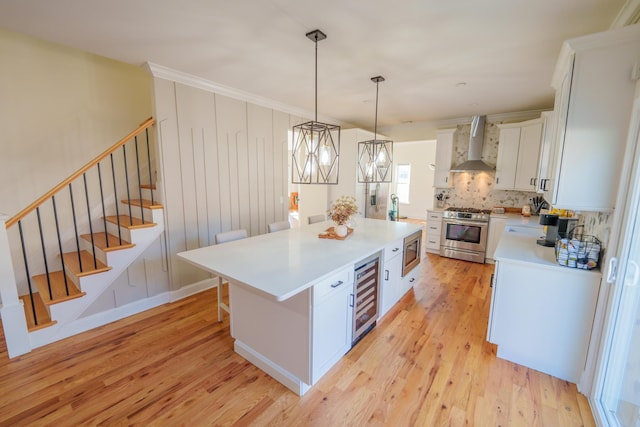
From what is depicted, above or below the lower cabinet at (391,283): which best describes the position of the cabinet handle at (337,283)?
above

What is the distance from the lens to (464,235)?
4770 millimetres

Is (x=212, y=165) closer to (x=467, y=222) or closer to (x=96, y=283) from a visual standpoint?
(x=96, y=283)

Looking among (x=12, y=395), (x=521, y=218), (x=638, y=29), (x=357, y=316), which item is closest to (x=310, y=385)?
(x=357, y=316)

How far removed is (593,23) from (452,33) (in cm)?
94

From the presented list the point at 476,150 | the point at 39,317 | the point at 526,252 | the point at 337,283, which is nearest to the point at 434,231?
the point at 476,150

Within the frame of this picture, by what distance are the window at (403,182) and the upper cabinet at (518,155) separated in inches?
208

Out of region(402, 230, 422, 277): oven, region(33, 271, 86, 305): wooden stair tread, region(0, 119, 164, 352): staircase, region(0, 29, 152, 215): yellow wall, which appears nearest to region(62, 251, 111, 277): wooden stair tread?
region(0, 119, 164, 352): staircase

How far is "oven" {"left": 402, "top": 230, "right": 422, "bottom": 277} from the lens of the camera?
122 inches

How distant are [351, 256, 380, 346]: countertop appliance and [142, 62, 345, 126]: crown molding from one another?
9.08ft

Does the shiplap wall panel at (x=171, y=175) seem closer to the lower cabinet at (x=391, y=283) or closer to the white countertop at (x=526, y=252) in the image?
the lower cabinet at (x=391, y=283)

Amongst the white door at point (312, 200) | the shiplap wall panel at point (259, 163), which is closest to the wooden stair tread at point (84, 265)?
the shiplap wall panel at point (259, 163)

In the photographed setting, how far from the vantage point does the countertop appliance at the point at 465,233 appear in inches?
181

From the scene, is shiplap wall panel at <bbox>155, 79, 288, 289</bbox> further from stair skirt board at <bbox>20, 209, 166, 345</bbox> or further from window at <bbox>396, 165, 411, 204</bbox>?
window at <bbox>396, 165, 411, 204</bbox>

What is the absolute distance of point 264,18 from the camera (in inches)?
76.4
